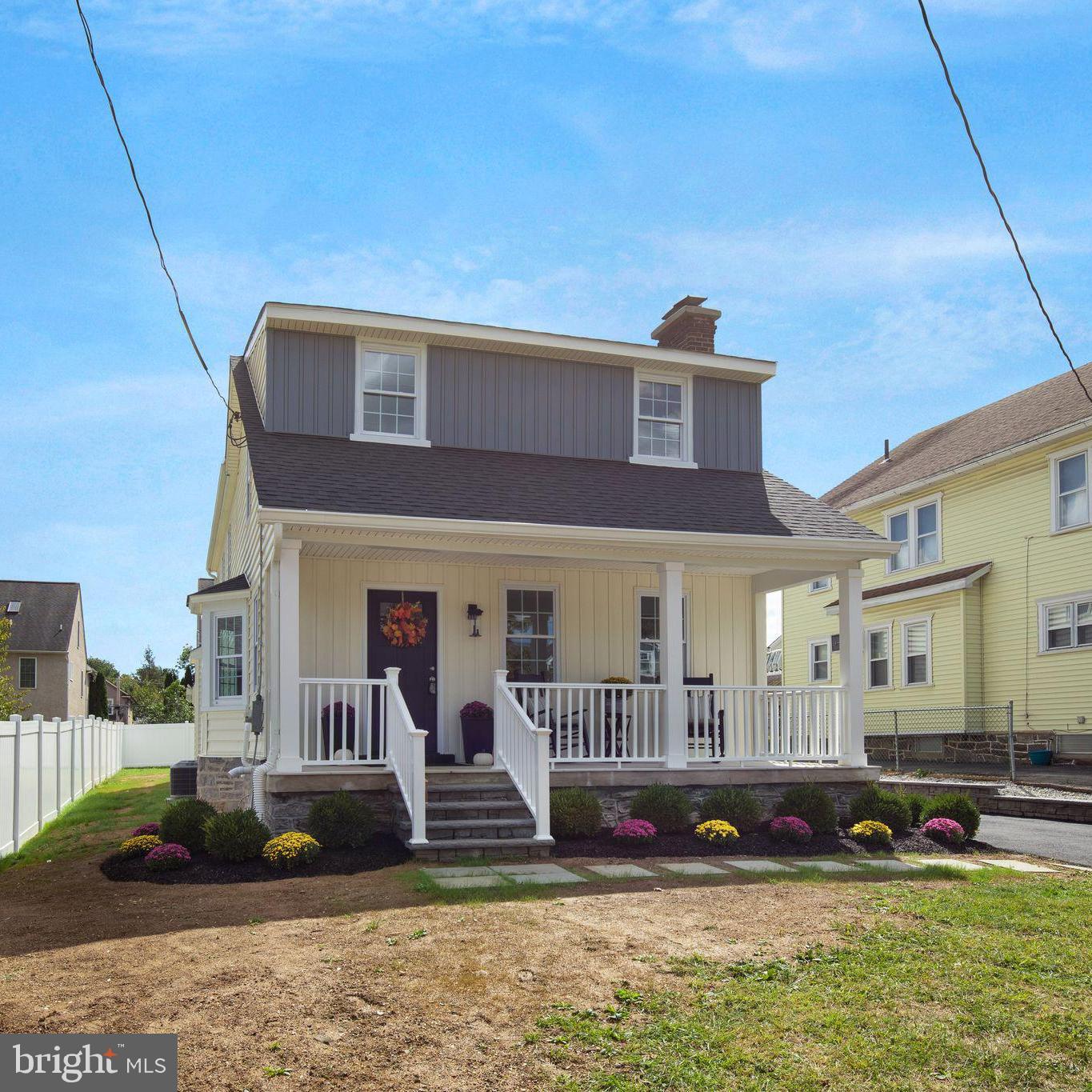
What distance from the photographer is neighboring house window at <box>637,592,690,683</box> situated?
1434cm

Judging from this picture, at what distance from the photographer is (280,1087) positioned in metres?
4.46

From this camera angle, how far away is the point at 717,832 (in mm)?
10734

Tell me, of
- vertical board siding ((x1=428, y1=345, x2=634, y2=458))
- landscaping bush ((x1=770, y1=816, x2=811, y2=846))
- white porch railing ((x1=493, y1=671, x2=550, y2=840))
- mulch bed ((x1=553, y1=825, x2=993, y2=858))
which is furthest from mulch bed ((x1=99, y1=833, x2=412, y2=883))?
vertical board siding ((x1=428, y1=345, x2=634, y2=458))

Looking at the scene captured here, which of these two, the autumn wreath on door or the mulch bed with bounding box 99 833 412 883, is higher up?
the autumn wreath on door

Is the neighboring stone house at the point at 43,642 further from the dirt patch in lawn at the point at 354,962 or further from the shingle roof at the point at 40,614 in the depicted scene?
the dirt patch in lawn at the point at 354,962

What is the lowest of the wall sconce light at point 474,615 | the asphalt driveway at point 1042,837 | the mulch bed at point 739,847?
the asphalt driveway at point 1042,837

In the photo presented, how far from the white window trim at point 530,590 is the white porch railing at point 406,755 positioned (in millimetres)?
2460

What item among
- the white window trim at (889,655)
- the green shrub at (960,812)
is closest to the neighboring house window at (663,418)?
the green shrub at (960,812)

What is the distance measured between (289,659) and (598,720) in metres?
4.48

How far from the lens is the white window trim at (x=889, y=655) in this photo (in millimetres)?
A: 25188

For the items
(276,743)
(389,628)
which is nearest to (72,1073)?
(276,743)

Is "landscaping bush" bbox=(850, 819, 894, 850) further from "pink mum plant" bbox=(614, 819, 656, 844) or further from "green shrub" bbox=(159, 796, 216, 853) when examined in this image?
"green shrub" bbox=(159, 796, 216, 853)

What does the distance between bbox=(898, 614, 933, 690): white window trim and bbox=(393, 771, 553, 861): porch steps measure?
15.2 meters

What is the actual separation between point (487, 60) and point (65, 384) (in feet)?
36.1
